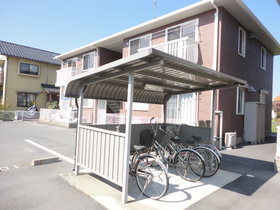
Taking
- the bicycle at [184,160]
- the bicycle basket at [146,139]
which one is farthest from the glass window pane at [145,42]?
the bicycle at [184,160]

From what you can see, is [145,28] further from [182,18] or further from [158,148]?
[158,148]

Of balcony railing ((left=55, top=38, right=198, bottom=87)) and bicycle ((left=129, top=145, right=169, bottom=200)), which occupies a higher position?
balcony railing ((left=55, top=38, right=198, bottom=87))

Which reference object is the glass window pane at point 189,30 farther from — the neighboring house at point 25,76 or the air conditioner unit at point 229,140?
the neighboring house at point 25,76

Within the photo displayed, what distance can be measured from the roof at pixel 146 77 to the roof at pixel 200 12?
14.4 ft

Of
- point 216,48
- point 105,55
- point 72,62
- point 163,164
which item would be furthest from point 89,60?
point 163,164

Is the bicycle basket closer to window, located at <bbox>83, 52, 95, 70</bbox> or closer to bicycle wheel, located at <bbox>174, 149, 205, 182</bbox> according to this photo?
bicycle wheel, located at <bbox>174, 149, 205, 182</bbox>

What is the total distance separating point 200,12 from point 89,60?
379 inches

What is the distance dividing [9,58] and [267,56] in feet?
74.7

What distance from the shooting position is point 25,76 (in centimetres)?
2170

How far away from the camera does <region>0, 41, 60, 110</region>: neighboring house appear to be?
2066 centimetres

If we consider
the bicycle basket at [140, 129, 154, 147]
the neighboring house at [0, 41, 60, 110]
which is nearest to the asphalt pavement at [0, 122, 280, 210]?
the bicycle basket at [140, 129, 154, 147]

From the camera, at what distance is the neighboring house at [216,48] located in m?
8.30

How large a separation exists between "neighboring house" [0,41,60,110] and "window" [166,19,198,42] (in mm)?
16357

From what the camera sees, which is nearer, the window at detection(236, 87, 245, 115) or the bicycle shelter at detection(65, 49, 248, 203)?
the bicycle shelter at detection(65, 49, 248, 203)
